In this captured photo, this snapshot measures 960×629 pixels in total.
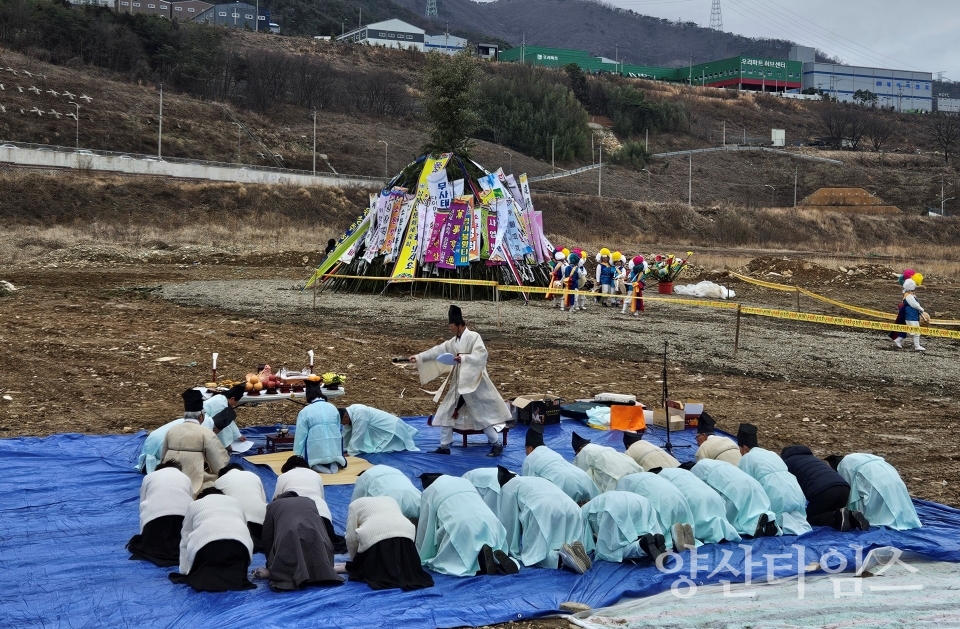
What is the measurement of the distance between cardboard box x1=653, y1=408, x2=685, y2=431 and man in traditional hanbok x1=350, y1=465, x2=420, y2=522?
4.80 m

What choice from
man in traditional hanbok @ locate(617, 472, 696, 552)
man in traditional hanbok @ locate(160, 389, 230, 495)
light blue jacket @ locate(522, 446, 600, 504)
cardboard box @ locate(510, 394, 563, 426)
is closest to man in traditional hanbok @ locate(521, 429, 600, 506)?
light blue jacket @ locate(522, 446, 600, 504)

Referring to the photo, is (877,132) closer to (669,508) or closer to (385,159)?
(385,159)

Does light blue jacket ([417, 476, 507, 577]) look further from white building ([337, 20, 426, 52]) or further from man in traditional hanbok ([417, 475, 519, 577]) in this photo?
white building ([337, 20, 426, 52])

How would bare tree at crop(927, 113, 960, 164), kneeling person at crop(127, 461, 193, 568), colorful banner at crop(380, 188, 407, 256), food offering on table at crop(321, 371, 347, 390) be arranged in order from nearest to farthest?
1. kneeling person at crop(127, 461, 193, 568)
2. food offering on table at crop(321, 371, 347, 390)
3. colorful banner at crop(380, 188, 407, 256)
4. bare tree at crop(927, 113, 960, 164)

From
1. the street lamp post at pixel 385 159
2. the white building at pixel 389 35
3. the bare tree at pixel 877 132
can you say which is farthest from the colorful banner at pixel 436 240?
the white building at pixel 389 35

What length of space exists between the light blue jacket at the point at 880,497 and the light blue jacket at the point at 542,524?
263cm

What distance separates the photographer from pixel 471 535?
661 centimetres

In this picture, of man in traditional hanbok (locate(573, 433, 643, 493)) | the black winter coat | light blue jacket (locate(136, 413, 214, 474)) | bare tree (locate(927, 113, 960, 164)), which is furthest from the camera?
bare tree (locate(927, 113, 960, 164))

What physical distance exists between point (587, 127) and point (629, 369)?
7787 centimetres

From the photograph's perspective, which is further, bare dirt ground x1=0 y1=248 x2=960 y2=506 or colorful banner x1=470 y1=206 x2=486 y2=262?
colorful banner x1=470 y1=206 x2=486 y2=262

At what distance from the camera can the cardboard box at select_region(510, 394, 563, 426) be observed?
11134 millimetres

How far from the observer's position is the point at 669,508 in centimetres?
713

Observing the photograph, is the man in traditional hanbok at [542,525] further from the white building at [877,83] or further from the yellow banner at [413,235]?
the white building at [877,83]

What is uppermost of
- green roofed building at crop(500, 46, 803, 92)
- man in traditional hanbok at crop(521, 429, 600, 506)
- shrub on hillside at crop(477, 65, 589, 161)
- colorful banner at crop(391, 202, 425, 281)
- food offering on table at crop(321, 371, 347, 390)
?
green roofed building at crop(500, 46, 803, 92)
